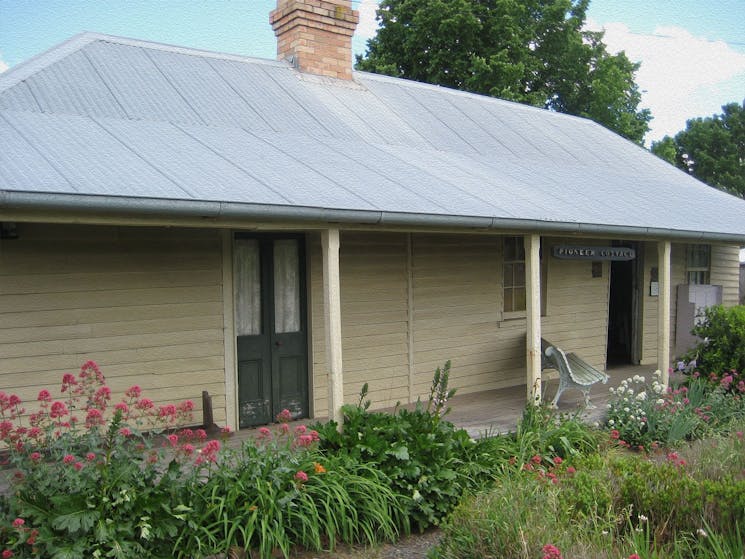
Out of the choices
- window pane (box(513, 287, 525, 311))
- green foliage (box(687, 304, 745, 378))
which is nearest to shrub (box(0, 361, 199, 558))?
window pane (box(513, 287, 525, 311))

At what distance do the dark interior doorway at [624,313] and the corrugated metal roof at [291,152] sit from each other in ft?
5.32

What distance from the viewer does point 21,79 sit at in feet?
23.8

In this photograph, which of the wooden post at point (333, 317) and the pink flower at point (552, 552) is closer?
the pink flower at point (552, 552)

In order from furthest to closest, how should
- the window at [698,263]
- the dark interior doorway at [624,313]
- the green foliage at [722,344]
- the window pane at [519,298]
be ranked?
1. the window at [698,263]
2. the dark interior doorway at [624,313]
3. the window pane at [519,298]
4. the green foliage at [722,344]

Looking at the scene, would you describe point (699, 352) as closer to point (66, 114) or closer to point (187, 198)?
point (187, 198)

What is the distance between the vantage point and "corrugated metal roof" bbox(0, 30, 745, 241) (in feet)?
18.6

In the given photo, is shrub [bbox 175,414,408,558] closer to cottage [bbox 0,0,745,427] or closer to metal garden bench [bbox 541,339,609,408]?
cottage [bbox 0,0,745,427]

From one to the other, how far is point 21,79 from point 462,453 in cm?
536

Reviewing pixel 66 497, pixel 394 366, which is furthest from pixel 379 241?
pixel 66 497

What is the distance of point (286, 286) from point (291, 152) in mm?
1491

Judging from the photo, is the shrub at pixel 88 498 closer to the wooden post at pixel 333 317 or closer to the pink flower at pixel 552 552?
the wooden post at pixel 333 317

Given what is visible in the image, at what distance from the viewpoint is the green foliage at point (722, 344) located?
30.0ft

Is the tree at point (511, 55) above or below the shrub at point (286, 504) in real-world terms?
above

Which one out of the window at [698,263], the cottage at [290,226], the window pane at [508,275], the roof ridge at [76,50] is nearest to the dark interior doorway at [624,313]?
the window at [698,263]
